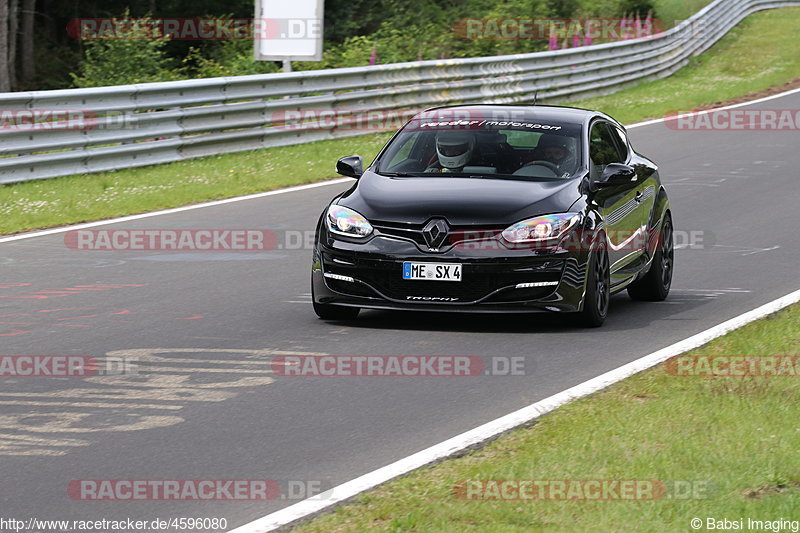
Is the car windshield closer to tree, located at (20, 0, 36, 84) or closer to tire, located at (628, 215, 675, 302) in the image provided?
tire, located at (628, 215, 675, 302)

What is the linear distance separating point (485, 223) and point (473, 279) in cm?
38

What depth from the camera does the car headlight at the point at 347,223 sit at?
9900 mm

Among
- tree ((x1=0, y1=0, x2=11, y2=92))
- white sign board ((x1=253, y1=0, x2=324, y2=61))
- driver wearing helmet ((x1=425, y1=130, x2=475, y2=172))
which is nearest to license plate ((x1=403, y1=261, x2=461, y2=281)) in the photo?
driver wearing helmet ((x1=425, y1=130, x2=475, y2=172))

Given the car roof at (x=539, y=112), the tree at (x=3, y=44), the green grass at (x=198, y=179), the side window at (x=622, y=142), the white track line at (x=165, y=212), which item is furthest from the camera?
the tree at (x=3, y=44)

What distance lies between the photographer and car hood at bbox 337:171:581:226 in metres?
9.75

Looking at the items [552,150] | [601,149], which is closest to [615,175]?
[552,150]

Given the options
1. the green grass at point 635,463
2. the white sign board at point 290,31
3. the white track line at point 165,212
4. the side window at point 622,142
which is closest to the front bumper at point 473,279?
the green grass at point 635,463

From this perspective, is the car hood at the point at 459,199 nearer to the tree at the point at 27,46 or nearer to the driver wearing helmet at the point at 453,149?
the driver wearing helmet at the point at 453,149

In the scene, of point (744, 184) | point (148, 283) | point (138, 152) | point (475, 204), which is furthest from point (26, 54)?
point (475, 204)

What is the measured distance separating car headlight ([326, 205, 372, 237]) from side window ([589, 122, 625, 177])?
6.09 ft

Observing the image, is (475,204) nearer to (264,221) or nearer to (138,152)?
(264,221)

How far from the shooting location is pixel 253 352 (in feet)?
30.2

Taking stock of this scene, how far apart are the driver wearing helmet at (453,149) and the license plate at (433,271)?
1.28m

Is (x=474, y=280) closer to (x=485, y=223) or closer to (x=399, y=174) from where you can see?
(x=485, y=223)
